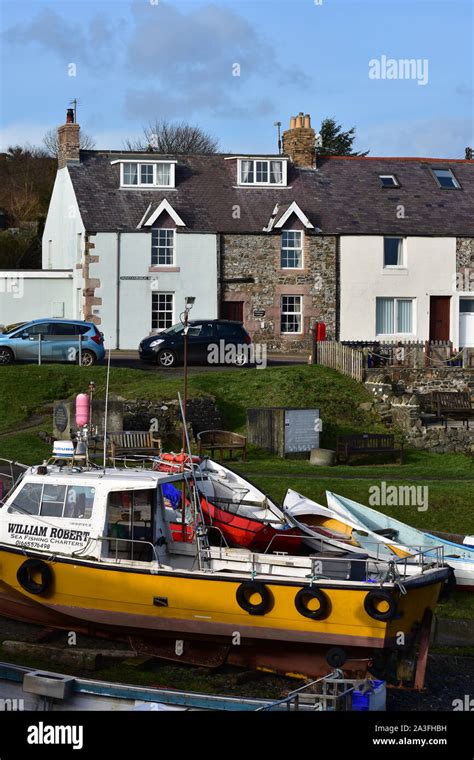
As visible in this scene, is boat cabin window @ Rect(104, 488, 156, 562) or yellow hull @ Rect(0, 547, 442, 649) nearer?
yellow hull @ Rect(0, 547, 442, 649)

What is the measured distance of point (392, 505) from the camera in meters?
25.9

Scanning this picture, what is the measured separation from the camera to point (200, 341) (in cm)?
4106

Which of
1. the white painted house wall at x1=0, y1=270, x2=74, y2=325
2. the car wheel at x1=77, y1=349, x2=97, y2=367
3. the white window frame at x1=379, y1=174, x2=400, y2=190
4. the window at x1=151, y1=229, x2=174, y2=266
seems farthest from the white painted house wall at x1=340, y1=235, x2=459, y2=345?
the car wheel at x1=77, y1=349, x2=97, y2=367

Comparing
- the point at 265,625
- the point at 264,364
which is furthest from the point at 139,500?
the point at 264,364

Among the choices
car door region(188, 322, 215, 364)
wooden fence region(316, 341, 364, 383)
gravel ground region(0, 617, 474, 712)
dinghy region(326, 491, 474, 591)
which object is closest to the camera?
gravel ground region(0, 617, 474, 712)

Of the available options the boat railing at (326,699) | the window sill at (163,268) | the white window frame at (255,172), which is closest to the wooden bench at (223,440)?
the boat railing at (326,699)

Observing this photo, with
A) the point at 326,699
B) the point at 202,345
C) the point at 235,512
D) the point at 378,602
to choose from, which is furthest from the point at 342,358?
the point at 326,699

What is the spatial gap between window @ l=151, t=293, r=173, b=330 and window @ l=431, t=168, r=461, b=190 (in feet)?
45.9

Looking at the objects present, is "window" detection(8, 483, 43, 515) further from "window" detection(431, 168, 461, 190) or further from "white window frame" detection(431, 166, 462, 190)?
"window" detection(431, 168, 461, 190)

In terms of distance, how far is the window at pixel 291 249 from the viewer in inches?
1917

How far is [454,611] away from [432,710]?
15.2 ft

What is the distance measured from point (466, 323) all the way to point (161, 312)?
1344 cm

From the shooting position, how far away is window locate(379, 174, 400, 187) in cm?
5150
